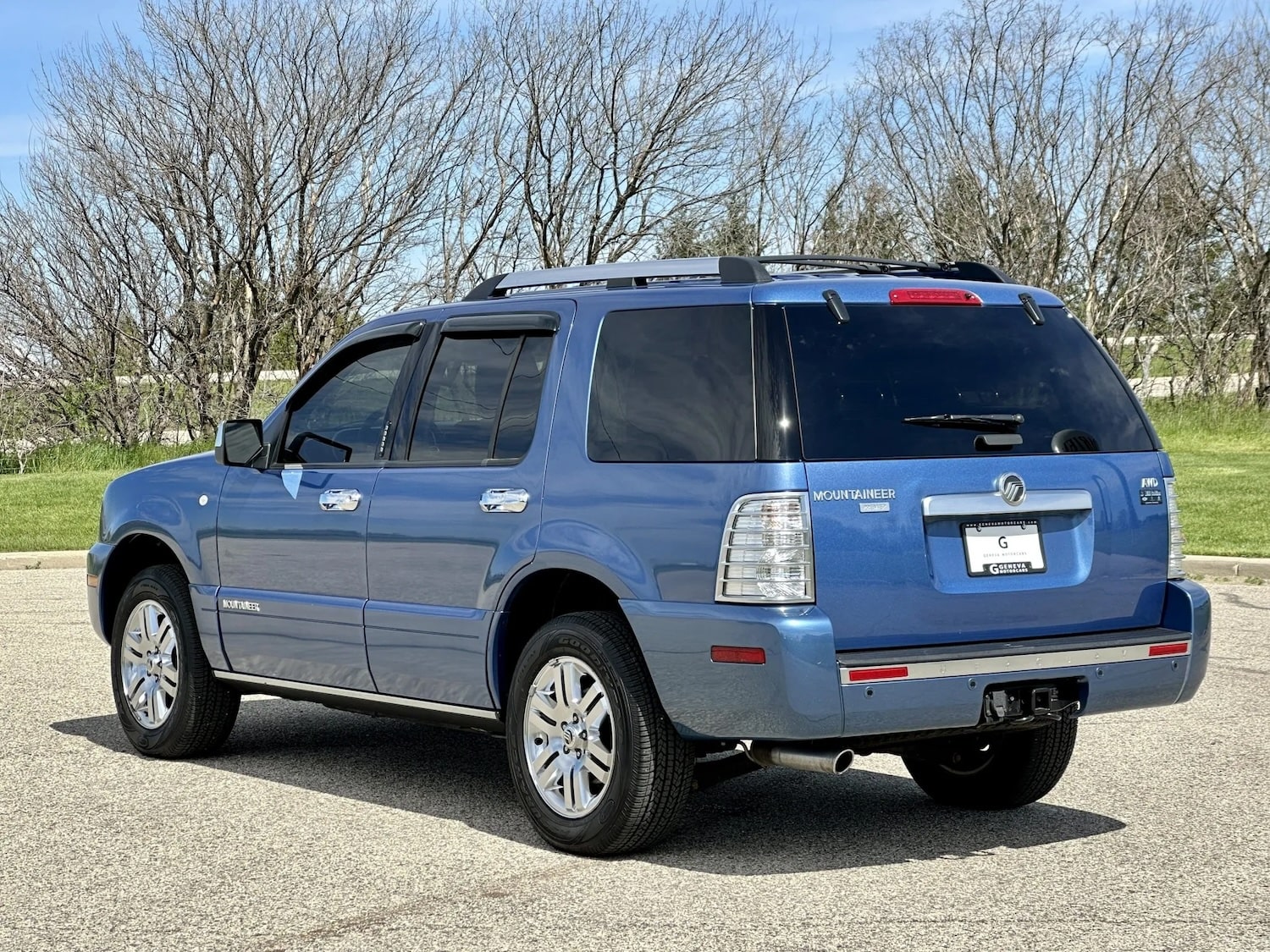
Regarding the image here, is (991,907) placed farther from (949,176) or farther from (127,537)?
(949,176)

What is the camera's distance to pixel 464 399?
6770 mm

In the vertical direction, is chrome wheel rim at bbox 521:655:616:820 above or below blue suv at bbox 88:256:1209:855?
below

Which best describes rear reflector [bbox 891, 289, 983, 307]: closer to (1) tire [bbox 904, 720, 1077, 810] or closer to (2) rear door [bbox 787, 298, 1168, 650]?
(2) rear door [bbox 787, 298, 1168, 650]

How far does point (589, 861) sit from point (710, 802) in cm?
116

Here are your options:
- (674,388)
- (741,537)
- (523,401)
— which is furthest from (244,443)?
(741,537)

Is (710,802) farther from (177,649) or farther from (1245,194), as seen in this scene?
(1245,194)

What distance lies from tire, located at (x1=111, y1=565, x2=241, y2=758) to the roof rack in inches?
85.2

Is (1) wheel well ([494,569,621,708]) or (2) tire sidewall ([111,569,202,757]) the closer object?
(1) wheel well ([494,569,621,708])

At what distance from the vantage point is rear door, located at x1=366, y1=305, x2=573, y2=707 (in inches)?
251

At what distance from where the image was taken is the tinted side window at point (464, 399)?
6.61m

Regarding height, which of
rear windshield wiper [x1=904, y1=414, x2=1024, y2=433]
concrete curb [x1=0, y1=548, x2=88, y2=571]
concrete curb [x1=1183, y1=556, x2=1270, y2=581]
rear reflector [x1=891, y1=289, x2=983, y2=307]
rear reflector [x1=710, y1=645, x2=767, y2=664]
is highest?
rear reflector [x1=891, y1=289, x2=983, y2=307]

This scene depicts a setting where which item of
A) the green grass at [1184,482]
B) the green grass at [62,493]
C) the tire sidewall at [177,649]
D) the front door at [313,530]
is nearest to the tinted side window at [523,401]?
the front door at [313,530]

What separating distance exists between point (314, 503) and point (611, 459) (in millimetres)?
1702

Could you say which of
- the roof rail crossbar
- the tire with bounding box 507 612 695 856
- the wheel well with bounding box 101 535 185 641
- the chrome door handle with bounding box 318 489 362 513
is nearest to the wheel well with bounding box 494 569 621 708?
the tire with bounding box 507 612 695 856
